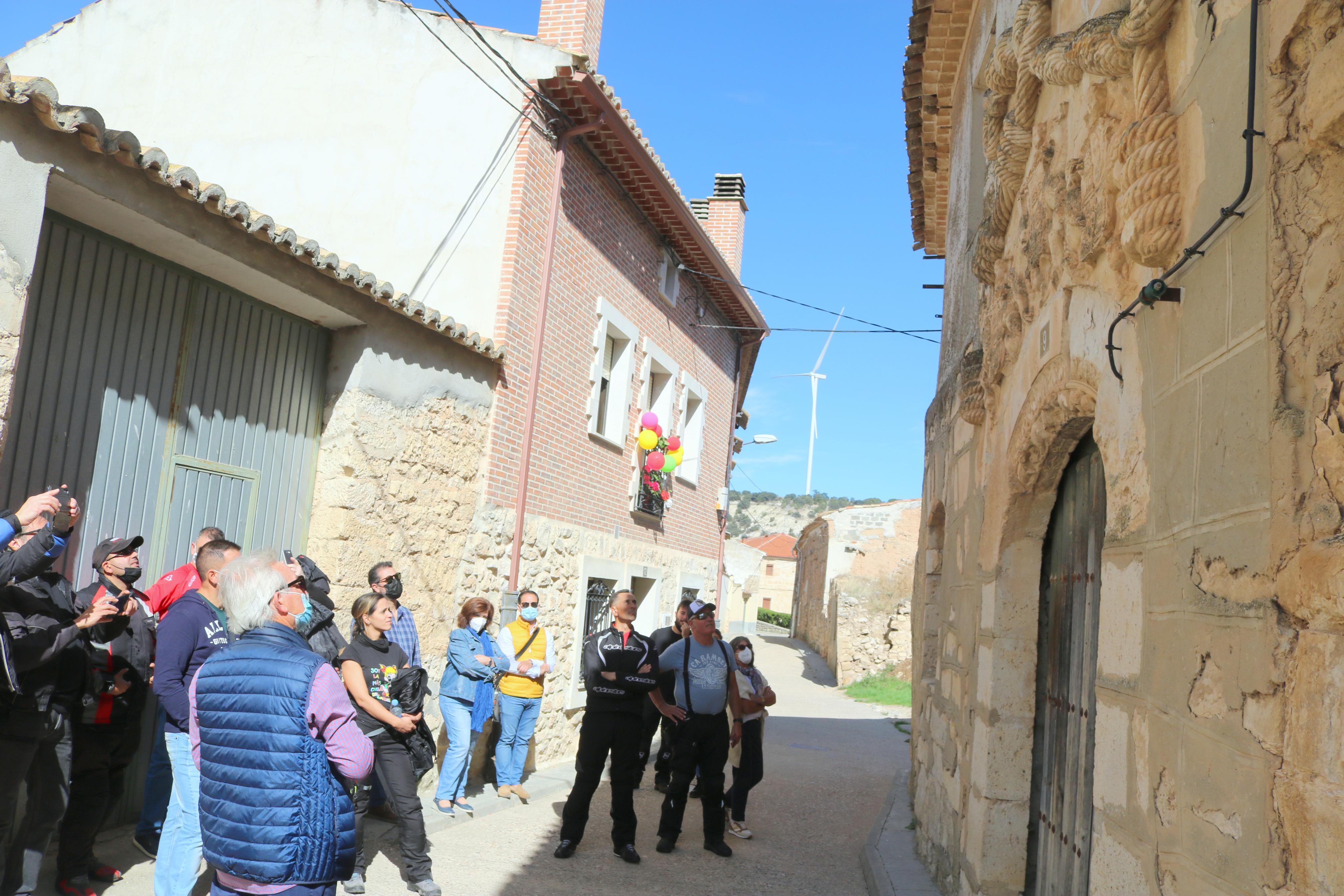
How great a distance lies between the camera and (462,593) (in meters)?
8.24

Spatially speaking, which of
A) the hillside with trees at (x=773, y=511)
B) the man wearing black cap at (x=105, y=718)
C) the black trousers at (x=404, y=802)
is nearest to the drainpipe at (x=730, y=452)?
the black trousers at (x=404, y=802)

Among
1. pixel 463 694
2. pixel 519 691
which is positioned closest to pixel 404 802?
pixel 463 694

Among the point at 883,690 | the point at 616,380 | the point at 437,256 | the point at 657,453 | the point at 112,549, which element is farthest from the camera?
the point at 883,690

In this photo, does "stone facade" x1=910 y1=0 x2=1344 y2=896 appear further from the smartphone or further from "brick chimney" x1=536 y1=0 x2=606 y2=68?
"brick chimney" x1=536 y1=0 x2=606 y2=68

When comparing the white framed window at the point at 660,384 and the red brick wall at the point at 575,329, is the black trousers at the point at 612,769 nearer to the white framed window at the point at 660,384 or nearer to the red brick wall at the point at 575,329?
the red brick wall at the point at 575,329

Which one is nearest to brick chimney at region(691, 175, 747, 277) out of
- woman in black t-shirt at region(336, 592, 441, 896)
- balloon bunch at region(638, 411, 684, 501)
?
balloon bunch at region(638, 411, 684, 501)

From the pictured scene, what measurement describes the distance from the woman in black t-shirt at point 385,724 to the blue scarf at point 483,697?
1.93 metres

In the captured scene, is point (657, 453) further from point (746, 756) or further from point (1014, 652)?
point (1014, 652)

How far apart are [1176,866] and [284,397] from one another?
20.1ft

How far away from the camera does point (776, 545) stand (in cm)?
6512

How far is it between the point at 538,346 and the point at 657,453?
→ 3521 mm

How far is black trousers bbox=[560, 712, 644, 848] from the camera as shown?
630 centimetres

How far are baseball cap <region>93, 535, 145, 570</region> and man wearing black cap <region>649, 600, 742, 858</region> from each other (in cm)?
343

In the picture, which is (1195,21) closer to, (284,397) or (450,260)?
(284,397)
